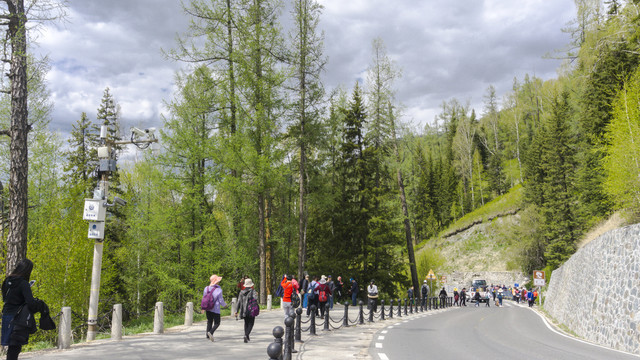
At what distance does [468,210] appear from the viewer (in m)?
88.6

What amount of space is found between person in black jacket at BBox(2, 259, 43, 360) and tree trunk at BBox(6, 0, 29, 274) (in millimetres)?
5356

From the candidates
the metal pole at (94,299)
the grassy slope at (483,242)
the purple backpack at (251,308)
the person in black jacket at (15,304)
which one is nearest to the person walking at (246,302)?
the purple backpack at (251,308)

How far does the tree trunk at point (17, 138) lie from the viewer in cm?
1072

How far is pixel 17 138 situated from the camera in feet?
35.3

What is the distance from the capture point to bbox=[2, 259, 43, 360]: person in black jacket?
6.11 m

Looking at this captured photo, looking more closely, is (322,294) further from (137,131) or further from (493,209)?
(493,209)

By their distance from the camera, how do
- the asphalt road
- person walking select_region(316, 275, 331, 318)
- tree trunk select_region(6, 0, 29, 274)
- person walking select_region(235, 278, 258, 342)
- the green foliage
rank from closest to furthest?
the asphalt road, person walking select_region(235, 278, 258, 342), tree trunk select_region(6, 0, 29, 274), person walking select_region(316, 275, 331, 318), the green foliage

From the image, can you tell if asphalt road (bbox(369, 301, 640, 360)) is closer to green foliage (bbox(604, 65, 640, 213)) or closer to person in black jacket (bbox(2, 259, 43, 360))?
person in black jacket (bbox(2, 259, 43, 360))

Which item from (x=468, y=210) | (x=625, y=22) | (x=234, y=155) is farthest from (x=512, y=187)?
(x=234, y=155)

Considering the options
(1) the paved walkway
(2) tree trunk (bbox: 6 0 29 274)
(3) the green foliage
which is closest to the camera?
(1) the paved walkway

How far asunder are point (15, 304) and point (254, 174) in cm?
1516

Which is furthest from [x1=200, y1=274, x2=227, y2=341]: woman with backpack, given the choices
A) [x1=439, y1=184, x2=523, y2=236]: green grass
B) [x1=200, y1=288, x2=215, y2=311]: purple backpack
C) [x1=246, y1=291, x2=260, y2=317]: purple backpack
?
[x1=439, y1=184, x2=523, y2=236]: green grass

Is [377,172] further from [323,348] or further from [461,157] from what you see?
[461,157]

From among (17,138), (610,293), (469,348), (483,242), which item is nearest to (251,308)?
(469,348)
